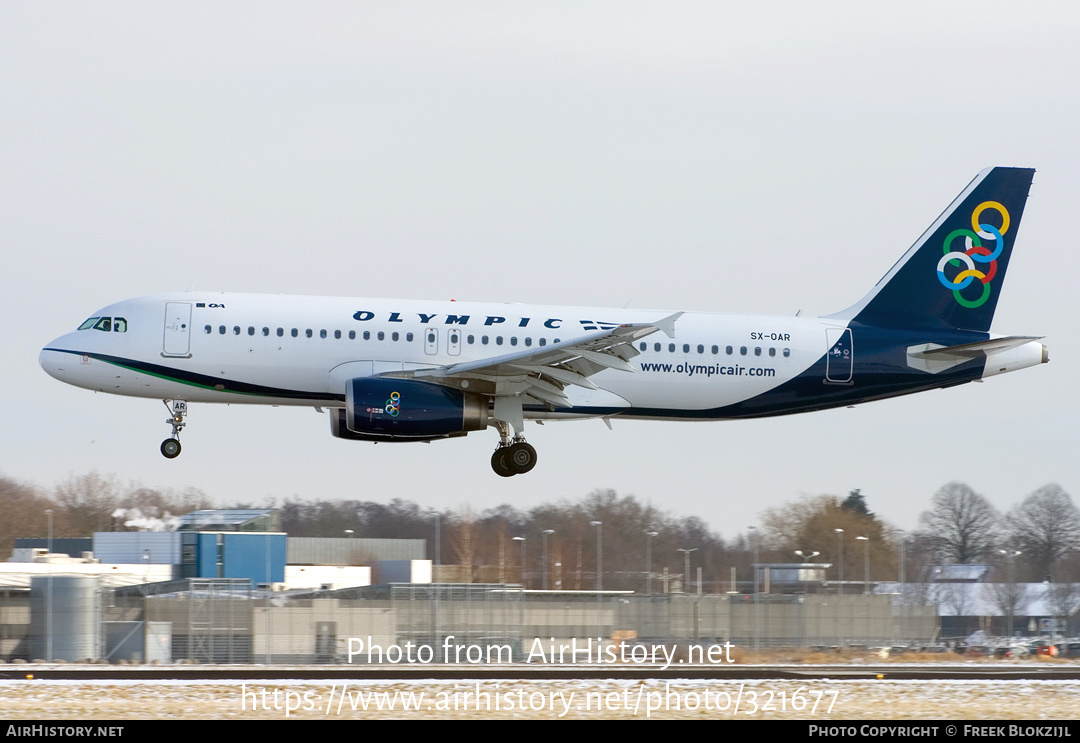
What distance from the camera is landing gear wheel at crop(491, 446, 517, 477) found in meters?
36.3

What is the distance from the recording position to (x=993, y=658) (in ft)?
141

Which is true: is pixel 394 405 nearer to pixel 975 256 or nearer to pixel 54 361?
pixel 54 361

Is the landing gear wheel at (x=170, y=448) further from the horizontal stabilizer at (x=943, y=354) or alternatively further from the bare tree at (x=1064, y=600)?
the bare tree at (x=1064, y=600)

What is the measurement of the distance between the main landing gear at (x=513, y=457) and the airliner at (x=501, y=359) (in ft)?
0.13

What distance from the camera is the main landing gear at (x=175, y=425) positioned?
35781mm

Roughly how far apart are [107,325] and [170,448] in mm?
3456

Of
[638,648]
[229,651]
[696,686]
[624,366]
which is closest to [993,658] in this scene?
[638,648]

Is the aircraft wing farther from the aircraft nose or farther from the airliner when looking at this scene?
the aircraft nose

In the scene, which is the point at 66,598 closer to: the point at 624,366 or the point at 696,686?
the point at 624,366

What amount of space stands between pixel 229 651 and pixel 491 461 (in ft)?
28.9

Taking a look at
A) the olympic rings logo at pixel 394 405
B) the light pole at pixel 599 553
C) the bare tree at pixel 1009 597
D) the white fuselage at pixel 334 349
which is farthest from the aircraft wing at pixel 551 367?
the bare tree at pixel 1009 597

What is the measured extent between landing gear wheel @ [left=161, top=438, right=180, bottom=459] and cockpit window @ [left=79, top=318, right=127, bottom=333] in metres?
2.99

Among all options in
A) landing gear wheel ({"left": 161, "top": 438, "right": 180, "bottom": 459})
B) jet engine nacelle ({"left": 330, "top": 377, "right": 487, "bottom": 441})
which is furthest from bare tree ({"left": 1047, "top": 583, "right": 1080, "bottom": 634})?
landing gear wheel ({"left": 161, "top": 438, "right": 180, "bottom": 459})

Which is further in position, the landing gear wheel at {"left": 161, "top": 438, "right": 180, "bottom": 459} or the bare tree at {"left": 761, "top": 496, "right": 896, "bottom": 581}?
the bare tree at {"left": 761, "top": 496, "right": 896, "bottom": 581}
